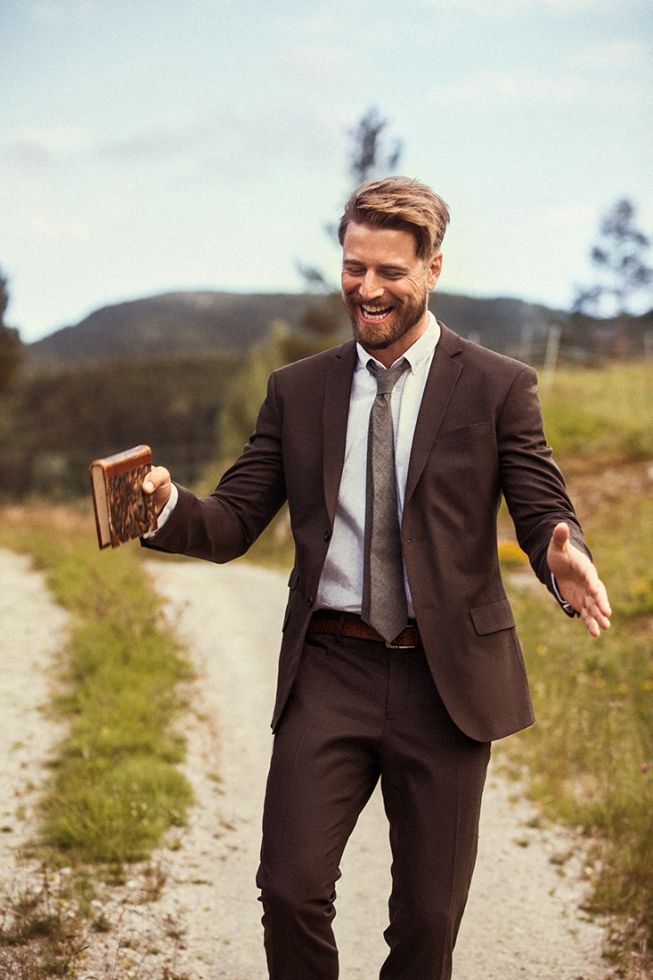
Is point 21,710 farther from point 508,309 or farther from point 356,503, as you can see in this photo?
point 508,309

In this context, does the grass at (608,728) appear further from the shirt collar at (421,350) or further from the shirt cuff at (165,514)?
the shirt cuff at (165,514)

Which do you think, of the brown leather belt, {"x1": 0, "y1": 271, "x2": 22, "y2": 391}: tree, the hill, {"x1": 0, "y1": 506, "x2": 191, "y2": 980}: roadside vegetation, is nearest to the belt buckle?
the brown leather belt

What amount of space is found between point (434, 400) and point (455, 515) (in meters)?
0.32

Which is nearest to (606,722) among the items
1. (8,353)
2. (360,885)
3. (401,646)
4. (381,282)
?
(360,885)

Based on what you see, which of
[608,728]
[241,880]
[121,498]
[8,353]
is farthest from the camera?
[8,353]

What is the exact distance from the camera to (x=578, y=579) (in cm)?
281

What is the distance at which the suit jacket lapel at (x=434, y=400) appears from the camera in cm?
307

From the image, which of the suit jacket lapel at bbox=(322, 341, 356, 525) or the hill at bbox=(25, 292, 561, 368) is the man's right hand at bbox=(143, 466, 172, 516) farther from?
the hill at bbox=(25, 292, 561, 368)

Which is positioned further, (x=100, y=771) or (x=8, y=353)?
(x=8, y=353)

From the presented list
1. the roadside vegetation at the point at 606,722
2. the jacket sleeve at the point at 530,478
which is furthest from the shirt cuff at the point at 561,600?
the roadside vegetation at the point at 606,722


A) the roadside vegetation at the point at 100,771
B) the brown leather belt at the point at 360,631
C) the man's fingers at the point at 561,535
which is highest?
the man's fingers at the point at 561,535

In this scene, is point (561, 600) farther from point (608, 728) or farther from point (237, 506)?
point (608, 728)

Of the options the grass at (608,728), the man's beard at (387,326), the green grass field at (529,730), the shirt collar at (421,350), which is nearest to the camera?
the man's beard at (387,326)

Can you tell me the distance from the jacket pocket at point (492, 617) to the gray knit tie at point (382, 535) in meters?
0.19
